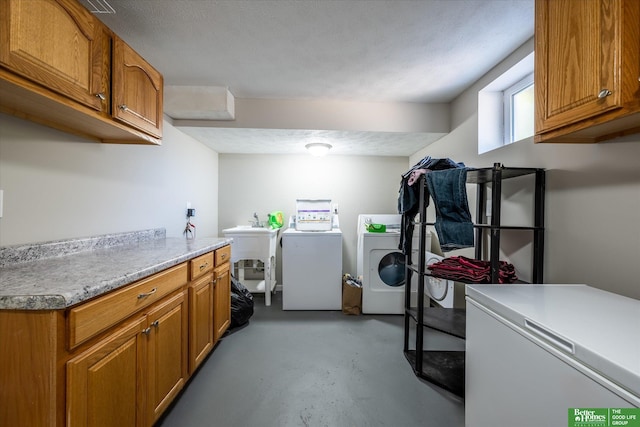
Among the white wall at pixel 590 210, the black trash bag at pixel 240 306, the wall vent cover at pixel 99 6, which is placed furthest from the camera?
the black trash bag at pixel 240 306

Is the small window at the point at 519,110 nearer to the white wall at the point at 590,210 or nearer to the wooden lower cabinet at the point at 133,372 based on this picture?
the white wall at the point at 590,210

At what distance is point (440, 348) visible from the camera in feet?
6.66

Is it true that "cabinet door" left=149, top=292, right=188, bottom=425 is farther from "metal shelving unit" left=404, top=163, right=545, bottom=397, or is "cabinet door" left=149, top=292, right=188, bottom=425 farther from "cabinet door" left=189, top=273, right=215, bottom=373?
"metal shelving unit" left=404, top=163, right=545, bottom=397

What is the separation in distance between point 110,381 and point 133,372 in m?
0.13

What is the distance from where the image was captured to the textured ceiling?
1343mm

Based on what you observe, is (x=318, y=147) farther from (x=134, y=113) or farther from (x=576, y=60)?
(x=576, y=60)

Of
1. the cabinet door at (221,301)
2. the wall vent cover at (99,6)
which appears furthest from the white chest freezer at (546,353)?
the wall vent cover at (99,6)

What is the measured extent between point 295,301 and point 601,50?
2.76 metres

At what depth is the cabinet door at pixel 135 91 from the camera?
131 cm

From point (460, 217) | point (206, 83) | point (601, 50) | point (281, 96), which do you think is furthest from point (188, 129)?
point (601, 50)

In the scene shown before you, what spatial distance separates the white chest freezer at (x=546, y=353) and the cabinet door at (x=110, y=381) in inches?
55.5

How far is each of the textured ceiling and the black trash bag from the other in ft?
6.32

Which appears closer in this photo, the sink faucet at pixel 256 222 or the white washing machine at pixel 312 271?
the white washing machine at pixel 312 271

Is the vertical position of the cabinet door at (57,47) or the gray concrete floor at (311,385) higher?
the cabinet door at (57,47)
